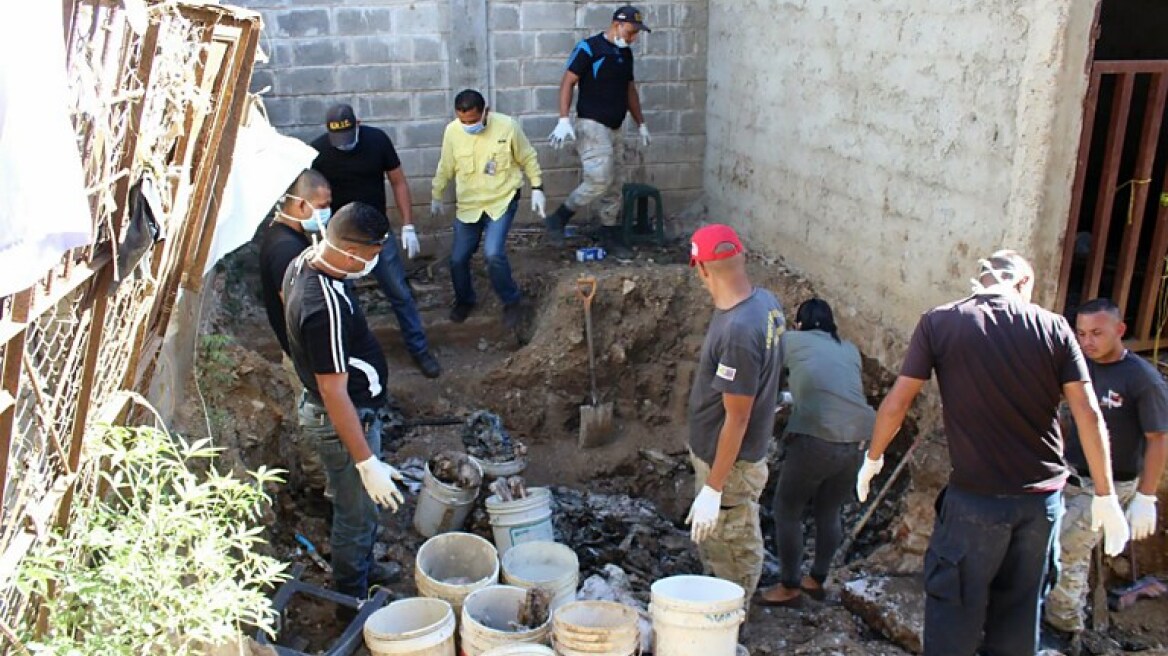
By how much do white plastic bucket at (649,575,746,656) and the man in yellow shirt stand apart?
404 centimetres

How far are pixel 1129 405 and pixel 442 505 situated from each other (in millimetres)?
3329

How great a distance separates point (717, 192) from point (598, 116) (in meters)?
1.37

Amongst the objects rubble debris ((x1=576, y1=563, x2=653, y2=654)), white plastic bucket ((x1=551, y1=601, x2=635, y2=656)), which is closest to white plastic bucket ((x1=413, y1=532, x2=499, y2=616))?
rubble debris ((x1=576, y1=563, x2=653, y2=654))

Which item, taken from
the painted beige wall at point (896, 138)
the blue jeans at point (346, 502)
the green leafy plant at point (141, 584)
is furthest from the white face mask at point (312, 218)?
the painted beige wall at point (896, 138)

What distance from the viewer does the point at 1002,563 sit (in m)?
3.74

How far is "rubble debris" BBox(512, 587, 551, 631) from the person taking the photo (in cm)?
395

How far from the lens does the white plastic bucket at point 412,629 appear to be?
369 centimetres

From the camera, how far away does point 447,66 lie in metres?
8.20

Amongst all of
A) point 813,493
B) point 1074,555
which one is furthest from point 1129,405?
point 813,493

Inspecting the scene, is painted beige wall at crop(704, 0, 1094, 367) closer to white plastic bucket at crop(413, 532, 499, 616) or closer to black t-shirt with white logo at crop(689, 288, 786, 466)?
black t-shirt with white logo at crop(689, 288, 786, 466)

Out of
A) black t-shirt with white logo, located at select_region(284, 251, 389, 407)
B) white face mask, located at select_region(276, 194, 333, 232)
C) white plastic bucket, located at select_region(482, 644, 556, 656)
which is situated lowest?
white plastic bucket, located at select_region(482, 644, 556, 656)

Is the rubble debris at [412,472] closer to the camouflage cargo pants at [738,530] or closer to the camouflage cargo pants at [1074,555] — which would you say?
the camouflage cargo pants at [738,530]

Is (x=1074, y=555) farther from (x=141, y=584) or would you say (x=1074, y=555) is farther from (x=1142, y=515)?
(x=141, y=584)

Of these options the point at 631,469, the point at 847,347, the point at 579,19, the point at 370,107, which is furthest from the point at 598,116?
the point at 847,347
